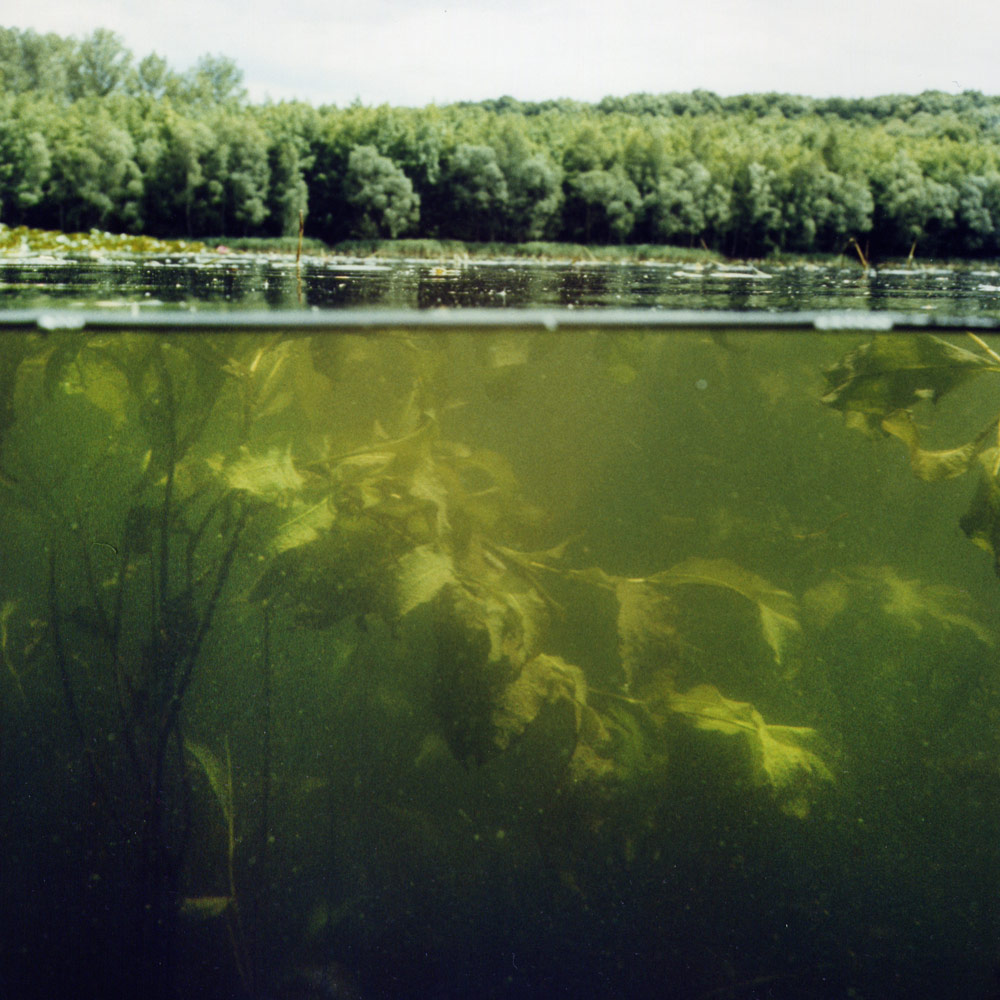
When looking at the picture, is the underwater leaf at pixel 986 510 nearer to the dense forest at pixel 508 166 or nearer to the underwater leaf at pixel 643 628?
the underwater leaf at pixel 643 628

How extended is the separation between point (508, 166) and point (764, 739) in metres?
2.37

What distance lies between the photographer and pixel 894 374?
5.73 ft

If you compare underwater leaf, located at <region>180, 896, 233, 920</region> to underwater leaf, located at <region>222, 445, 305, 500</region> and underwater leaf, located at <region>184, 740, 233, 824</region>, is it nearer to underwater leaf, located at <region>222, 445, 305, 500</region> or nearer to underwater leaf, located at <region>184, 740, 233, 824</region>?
underwater leaf, located at <region>184, 740, 233, 824</region>

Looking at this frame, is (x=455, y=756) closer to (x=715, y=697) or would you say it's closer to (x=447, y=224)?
(x=715, y=697)

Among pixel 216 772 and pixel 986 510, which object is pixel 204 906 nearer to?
pixel 216 772

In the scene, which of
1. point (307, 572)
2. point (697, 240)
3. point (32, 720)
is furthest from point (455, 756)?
point (697, 240)

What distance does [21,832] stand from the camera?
1743mm

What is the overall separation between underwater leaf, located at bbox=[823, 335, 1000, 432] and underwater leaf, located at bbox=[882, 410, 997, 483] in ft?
0.09

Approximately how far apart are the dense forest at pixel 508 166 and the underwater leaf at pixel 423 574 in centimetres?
178

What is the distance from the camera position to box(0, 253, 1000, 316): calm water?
1.98 metres

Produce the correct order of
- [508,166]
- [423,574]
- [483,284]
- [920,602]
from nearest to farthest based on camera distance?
[423,574]
[920,602]
[483,284]
[508,166]

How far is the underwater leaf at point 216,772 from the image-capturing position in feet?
5.53

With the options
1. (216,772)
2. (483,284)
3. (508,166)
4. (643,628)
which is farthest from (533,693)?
(508,166)

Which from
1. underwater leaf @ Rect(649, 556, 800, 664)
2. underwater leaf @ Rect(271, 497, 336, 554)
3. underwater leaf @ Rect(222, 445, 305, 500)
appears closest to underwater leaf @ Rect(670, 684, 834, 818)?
underwater leaf @ Rect(649, 556, 800, 664)
